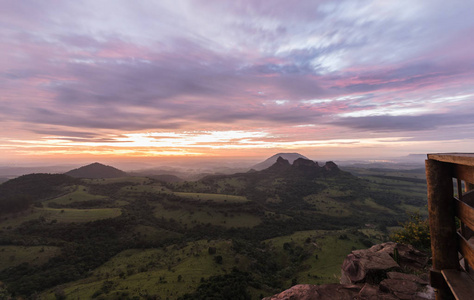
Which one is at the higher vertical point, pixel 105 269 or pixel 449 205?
pixel 449 205

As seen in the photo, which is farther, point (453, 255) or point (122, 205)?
point (122, 205)

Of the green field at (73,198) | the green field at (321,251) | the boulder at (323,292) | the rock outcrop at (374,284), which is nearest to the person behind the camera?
the rock outcrop at (374,284)

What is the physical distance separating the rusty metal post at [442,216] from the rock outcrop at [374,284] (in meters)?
4.83

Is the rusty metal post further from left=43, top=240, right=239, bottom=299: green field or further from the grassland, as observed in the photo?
the grassland

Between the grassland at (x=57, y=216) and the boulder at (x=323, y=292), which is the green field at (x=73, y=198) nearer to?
the grassland at (x=57, y=216)

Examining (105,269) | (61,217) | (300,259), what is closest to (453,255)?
(300,259)

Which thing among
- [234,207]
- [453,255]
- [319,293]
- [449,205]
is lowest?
[234,207]

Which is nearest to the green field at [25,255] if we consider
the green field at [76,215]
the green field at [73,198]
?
the green field at [76,215]

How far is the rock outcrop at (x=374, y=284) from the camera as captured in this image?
9.15 m

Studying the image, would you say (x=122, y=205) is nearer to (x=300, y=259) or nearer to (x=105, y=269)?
(x=105, y=269)

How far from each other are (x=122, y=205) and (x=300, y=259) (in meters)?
138

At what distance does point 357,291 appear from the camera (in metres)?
9.78

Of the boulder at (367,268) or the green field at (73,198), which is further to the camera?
the green field at (73,198)

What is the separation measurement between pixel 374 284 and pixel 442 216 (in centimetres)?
839
